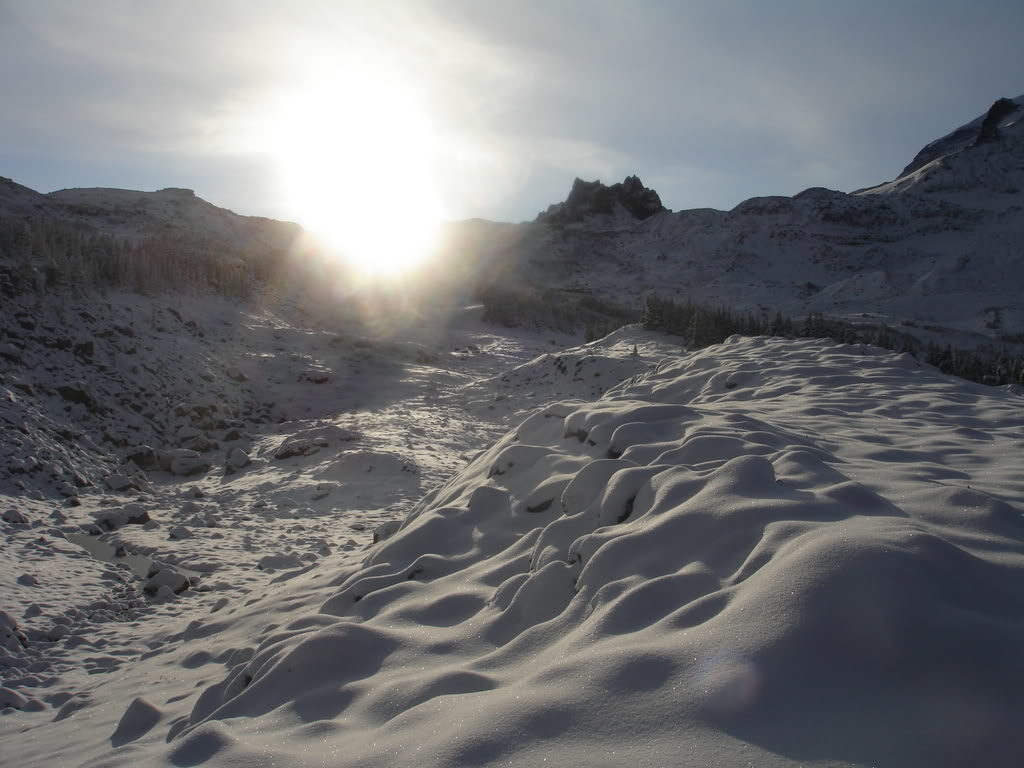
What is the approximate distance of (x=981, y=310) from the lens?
2688 cm

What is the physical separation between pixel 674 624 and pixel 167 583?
15.5ft

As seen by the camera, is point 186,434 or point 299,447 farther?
point 186,434

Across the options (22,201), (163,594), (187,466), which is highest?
(22,201)

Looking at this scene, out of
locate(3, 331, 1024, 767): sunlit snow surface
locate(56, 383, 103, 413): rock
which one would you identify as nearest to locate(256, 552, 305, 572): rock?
locate(3, 331, 1024, 767): sunlit snow surface

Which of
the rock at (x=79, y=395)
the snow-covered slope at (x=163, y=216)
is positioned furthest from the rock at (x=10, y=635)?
the snow-covered slope at (x=163, y=216)

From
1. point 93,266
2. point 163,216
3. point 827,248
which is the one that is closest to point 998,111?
point 827,248

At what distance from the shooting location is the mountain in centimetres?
3528

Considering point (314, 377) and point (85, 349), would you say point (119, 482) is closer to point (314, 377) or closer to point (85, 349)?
point (85, 349)

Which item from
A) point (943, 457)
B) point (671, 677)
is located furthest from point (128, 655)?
point (943, 457)

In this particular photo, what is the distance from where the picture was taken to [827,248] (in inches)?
1793

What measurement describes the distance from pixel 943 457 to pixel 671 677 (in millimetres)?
3565

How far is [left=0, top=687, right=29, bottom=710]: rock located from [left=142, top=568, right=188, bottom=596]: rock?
Result: 1509 mm

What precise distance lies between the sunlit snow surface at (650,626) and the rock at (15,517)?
102 inches

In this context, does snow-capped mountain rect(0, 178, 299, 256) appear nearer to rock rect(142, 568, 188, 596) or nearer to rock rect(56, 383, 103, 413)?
rock rect(56, 383, 103, 413)
